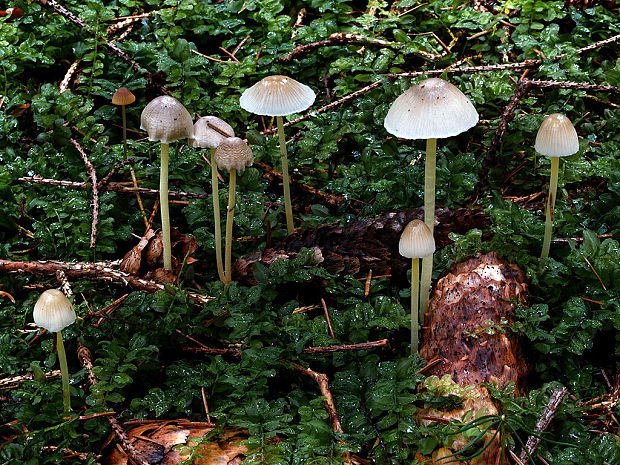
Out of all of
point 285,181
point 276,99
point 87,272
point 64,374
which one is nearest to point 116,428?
point 64,374

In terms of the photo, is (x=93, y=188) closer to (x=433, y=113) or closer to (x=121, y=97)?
(x=121, y=97)

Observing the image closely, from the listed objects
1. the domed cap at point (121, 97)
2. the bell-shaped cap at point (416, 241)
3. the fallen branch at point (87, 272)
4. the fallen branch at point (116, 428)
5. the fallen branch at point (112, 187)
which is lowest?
the fallen branch at point (116, 428)

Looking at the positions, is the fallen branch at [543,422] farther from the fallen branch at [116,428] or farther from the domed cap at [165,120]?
the domed cap at [165,120]

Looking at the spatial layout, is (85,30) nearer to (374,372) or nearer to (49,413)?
(49,413)

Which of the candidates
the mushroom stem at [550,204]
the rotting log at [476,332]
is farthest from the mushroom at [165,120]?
the mushroom stem at [550,204]

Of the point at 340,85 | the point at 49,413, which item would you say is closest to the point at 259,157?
the point at 340,85
